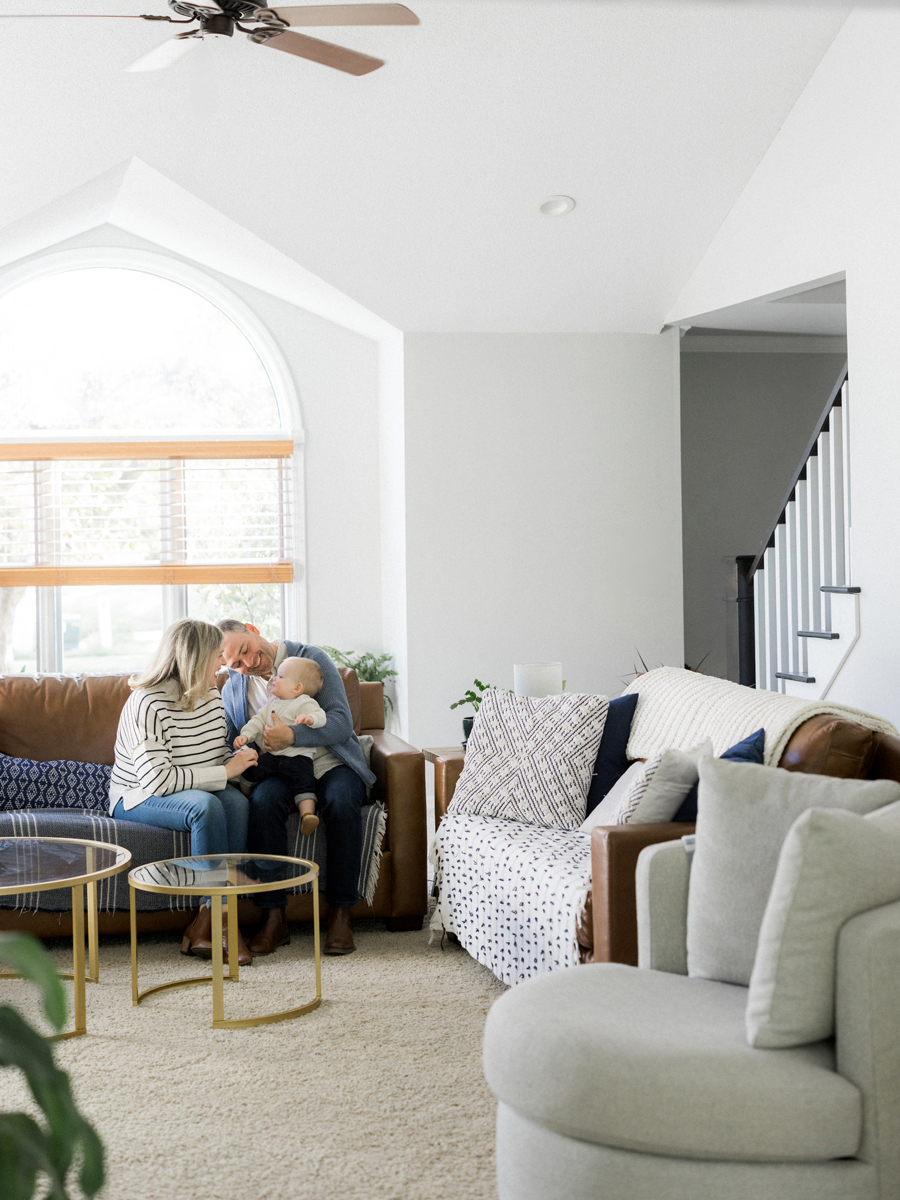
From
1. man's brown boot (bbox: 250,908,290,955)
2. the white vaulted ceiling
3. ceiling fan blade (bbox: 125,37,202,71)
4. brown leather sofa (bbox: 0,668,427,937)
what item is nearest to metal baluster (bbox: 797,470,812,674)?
the white vaulted ceiling

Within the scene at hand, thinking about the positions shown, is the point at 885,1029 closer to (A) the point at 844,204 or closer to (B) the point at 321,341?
(A) the point at 844,204

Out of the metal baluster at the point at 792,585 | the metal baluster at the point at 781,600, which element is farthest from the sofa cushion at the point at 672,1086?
the metal baluster at the point at 781,600

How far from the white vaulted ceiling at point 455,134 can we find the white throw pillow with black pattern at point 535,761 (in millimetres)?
2274

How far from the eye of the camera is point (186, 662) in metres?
3.65

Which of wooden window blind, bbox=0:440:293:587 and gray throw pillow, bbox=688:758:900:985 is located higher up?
wooden window blind, bbox=0:440:293:587

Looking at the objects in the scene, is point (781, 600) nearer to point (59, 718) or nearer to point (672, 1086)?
point (59, 718)

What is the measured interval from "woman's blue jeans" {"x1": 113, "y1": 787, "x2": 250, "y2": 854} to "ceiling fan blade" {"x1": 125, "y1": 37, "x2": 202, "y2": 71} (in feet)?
7.39

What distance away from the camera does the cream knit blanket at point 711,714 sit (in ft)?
9.61

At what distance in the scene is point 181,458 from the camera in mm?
6398

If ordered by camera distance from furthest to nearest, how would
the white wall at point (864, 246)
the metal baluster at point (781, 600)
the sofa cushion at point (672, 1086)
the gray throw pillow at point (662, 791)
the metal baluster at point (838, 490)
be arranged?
1. the metal baluster at point (781, 600)
2. the metal baluster at point (838, 490)
3. the white wall at point (864, 246)
4. the gray throw pillow at point (662, 791)
5. the sofa cushion at point (672, 1086)

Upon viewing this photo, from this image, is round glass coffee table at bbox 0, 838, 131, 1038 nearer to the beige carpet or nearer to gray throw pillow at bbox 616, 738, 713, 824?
the beige carpet

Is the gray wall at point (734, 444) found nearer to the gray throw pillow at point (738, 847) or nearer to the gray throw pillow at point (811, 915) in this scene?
the gray throw pillow at point (738, 847)

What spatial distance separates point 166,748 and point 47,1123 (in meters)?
3.06

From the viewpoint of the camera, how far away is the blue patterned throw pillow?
3.88 metres
